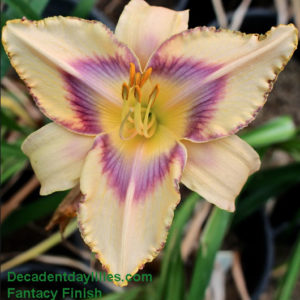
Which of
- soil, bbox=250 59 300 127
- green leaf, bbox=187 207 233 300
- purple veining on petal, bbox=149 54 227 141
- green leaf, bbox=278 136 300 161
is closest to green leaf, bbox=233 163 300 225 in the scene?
green leaf, bbox=278 136 300 161

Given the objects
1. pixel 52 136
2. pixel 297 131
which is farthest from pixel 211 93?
pixel 297 131

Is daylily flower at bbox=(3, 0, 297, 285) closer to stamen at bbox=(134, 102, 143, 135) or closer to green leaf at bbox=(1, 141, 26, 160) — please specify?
stamen at bbox=(134, 102, 143, 135)

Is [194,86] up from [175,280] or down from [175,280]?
up

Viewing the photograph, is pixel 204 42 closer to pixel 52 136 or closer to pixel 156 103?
pixel 156 103

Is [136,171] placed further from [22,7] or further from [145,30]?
[22,7]

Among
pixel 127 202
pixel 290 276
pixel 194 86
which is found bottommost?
pixel 290 276

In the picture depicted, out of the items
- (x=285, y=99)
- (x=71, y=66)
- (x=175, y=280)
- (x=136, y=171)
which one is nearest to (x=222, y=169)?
(x=136, y=171)
